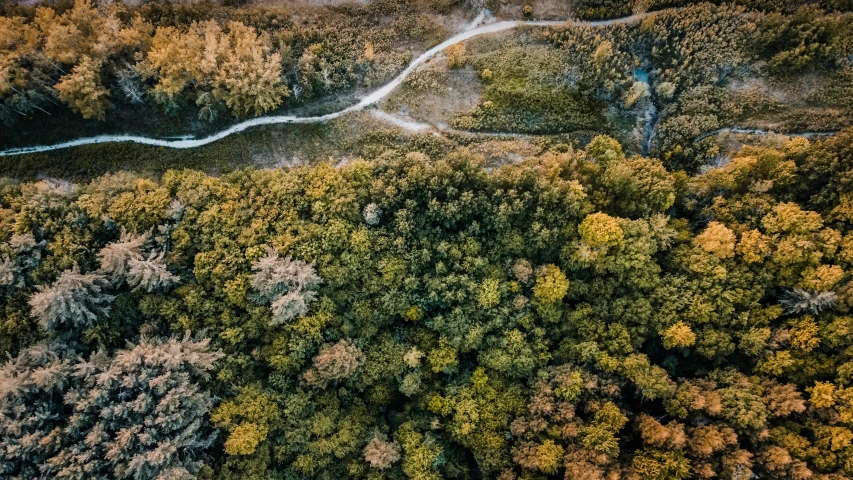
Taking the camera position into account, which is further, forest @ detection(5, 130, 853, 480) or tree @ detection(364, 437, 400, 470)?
tree @ detection(364, 437, 400, 470)

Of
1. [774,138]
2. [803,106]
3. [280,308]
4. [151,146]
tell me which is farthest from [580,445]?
[151,146]

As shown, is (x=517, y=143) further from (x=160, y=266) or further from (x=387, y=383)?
(x=160, y=266)

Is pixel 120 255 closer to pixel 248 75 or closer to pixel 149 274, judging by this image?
pixel 149 274

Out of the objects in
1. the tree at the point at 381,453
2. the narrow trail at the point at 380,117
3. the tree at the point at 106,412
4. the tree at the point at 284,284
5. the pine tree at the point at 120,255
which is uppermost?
the narrow trail at the point at 380,117

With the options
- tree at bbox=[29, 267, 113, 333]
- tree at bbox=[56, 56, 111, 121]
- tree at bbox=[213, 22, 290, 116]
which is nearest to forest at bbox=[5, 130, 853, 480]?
tree at bbox=[29, 267, 113, 333]

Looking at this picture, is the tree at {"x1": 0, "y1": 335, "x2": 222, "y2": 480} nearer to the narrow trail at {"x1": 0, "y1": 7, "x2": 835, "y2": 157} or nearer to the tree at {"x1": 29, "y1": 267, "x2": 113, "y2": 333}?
the tree at {"x1": 29, "y1": 267, "x2": 113, "y2": 333}

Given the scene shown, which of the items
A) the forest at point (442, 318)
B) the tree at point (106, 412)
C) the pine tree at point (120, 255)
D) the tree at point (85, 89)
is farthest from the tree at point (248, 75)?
the tree at point (106, 412)

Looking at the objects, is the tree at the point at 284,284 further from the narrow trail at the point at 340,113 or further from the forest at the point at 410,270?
the narrow trail at the point at 340,113

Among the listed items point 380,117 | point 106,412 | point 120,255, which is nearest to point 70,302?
point 120,255
